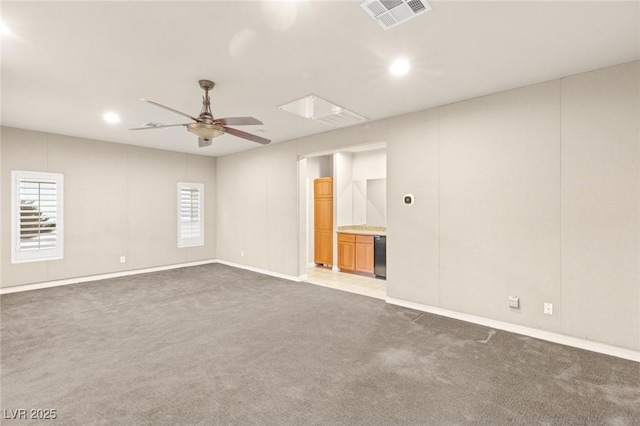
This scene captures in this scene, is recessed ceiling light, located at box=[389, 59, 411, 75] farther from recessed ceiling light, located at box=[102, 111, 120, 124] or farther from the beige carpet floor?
recessed ceiling light, located at box=[102, 111, 120, 124]

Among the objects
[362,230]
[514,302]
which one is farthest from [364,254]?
[514,302]

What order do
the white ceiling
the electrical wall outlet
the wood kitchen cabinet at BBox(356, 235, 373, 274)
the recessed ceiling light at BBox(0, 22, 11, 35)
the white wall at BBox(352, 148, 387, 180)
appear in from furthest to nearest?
the white wall at BBox(352, 148, 387, 180) → the wood kitchen cabinet at BBox(356, 235, 373, 274) → the electrical wall outlet → the recessed ceiling light at BBox(0, 22, 11, 35) → the white ceiling

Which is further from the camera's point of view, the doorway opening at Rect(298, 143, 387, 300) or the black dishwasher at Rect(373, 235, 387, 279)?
the doorway opening at Rect(298, 143, 387, 300)

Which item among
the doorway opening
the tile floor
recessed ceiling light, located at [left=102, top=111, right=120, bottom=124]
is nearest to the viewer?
recessed ceiling light, located at [left=102, top=111, right=120, bottom=124]

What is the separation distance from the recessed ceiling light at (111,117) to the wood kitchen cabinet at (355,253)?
4.55 metres

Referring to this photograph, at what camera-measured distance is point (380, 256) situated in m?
6.08

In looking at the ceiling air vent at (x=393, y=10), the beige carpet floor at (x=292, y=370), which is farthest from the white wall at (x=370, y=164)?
the ceiling air vent at (x=393, y=10)

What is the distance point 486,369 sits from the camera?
2.63m

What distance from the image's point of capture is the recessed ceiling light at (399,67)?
9.31 ft

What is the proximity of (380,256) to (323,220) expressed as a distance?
5.41 ft

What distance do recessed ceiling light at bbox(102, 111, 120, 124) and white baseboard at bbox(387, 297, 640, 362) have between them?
16.3 feet

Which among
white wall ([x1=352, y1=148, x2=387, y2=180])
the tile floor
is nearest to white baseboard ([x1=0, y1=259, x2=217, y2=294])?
the tile floor

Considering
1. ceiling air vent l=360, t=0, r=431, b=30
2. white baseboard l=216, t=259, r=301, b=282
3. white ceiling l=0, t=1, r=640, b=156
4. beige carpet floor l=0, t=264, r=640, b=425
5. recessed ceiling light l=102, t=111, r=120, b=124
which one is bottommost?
beige carpet floor l=0, t=264, r=640, b=425

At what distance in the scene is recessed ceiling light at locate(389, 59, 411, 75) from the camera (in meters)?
2.84
